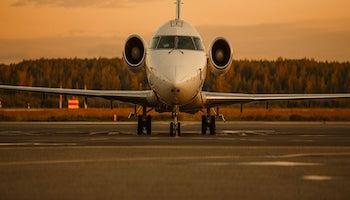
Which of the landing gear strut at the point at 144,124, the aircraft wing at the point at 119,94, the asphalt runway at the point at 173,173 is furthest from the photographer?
the aircraft wing at the point at 119,94

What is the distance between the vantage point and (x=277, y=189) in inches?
343

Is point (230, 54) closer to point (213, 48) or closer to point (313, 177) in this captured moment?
point (213, 48)

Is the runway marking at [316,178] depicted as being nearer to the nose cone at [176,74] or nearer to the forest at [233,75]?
the nose cone at [176,74]

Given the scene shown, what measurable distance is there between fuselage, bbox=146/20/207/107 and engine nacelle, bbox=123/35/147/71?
100 cm

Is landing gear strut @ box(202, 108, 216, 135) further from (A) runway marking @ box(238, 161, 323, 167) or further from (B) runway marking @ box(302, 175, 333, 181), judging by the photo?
(B) runway marking @ box(302, 175, 333, 181)

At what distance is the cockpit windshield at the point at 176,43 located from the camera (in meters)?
24.9

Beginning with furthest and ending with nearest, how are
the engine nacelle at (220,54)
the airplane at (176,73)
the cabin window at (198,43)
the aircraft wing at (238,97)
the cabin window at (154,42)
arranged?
the engine nacelle at (220,54) < the aircraft wing at (238,97) < the cabin window at (198,43) < the cabin window at (154,42) < the airplane at (176,73)

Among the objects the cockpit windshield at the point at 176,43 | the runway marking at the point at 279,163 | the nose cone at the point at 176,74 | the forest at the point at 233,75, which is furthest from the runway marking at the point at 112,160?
the forest at the point at 233,75

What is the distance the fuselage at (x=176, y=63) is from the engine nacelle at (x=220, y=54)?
3.55 feet

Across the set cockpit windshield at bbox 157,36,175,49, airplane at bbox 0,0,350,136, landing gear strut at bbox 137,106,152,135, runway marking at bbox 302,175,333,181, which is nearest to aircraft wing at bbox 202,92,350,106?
airplane at bbox 0,0,350,136

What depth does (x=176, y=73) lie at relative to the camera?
23094 mm

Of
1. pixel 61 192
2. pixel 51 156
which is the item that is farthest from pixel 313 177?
pixel 51 156

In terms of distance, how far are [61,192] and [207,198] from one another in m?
1.62

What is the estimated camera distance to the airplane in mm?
23516
